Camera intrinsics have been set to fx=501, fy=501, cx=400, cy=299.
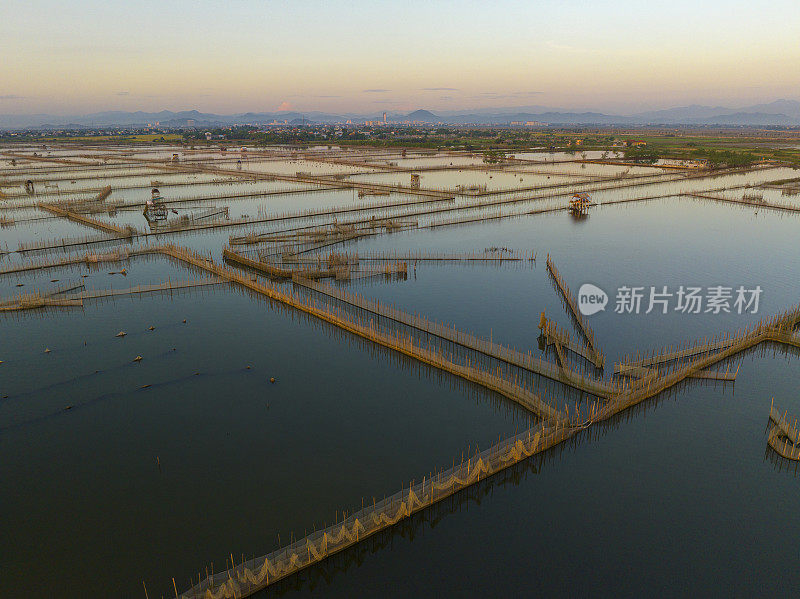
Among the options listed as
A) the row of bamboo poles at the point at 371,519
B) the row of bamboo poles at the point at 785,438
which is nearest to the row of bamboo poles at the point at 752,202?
the row of bamboo poles at the point at 785,438

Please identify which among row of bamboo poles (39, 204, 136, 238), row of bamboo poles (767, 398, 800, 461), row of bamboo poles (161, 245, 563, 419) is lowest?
row of bamboo poles (767, 398, 800, 461)

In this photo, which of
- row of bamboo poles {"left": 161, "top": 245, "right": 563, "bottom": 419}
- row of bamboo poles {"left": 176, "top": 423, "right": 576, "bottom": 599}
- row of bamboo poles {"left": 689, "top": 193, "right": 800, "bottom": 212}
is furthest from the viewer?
row of bamboo poles {"left": 689, "top": 193, "right": 800, "bottom": 212}

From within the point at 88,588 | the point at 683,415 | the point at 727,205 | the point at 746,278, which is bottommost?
the point at 88,588

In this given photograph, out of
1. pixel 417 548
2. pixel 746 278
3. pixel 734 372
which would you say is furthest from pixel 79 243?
pixel 746 278

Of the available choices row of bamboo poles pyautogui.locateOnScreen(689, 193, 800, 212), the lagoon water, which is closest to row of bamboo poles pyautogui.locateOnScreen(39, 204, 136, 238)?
the lagoon water

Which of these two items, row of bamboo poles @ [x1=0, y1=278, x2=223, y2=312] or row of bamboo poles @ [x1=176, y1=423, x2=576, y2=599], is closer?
row of bamboo poles @ [x1=176, y1=423, x2=576, y2=599]

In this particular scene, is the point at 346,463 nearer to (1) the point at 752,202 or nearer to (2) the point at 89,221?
(2) the point at 89,221

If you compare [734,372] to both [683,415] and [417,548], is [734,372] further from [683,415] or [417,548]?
[417,548]

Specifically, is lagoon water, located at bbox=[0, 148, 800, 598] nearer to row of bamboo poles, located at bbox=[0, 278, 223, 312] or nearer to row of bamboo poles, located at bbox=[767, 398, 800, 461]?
row of bamboo poles, located at bbox=[767, 398, 800, 461]

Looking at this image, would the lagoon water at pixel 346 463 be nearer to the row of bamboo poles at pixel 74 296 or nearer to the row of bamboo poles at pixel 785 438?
the row of bamboo poles at pixel 785 438
